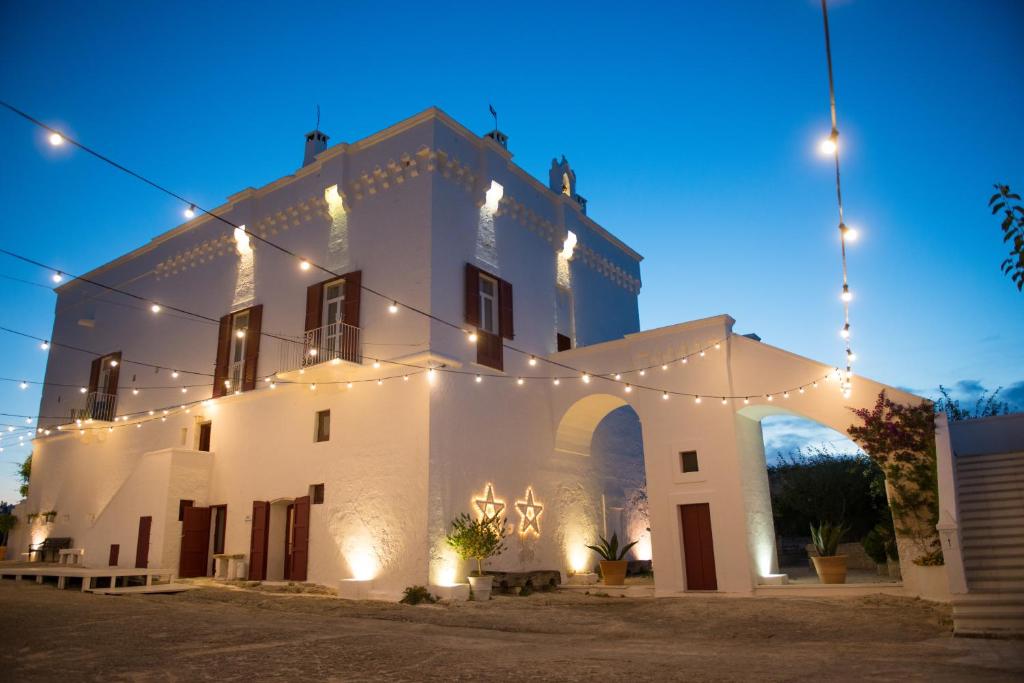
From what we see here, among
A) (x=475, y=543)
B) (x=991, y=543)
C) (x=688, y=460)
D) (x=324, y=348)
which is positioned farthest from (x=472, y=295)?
(x=991, y=543)

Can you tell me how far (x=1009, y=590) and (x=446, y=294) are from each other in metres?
9.19

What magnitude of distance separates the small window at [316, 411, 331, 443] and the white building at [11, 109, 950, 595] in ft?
0.20

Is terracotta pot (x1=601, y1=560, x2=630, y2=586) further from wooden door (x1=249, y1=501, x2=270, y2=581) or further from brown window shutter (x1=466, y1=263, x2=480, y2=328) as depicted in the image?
wooden door (x1=249, y1=501, x2=270, y2=581)

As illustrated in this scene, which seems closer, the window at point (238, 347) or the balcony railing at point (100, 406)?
the window at point (238, 347)

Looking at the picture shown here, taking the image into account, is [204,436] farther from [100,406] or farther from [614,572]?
[614,572]

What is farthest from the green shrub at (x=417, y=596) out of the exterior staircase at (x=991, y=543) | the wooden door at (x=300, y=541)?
the exterior staircase at (x=991, y=543)

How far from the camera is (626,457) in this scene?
1702 centimetres

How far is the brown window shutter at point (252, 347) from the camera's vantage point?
14.8 m

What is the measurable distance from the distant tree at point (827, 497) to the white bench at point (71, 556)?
1717cm

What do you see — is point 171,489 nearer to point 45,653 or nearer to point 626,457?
point 45,653

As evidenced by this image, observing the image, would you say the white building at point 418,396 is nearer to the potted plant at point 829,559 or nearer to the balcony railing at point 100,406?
the balcony railing at point 100,406

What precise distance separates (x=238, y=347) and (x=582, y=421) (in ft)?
25.6

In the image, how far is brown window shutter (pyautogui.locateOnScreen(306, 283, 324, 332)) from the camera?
542 inches

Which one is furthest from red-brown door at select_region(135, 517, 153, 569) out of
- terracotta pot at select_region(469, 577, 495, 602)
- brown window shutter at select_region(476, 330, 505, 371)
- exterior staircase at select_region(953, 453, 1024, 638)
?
exterior staircase at select_region(953, 453, 1024, 638)
